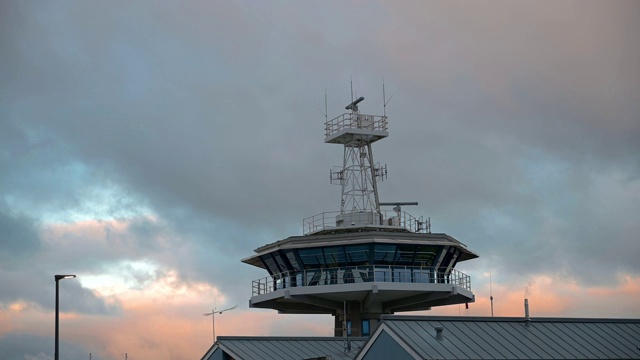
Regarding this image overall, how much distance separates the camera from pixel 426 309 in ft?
264

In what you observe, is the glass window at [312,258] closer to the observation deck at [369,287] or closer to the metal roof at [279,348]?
the observation deck at [369,287]

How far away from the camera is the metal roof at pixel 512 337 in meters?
46.5

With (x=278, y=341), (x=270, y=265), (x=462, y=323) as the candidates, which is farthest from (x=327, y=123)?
(x=462, y=323)

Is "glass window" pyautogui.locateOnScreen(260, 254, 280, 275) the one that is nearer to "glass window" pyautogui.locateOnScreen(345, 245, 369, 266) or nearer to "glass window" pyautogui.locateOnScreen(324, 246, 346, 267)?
"glass window" pyautogui.locateOnScreen(324, 246, 346, 267)

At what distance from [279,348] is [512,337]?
1620cm

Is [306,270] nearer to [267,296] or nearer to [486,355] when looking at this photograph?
[267,296]

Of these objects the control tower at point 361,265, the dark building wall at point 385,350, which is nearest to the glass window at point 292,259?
the control tower at point 361,265

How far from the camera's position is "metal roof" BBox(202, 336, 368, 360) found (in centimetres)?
5953

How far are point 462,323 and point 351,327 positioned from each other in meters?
27.7

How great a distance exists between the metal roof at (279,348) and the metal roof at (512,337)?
12.3 m

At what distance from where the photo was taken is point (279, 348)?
61188 mm

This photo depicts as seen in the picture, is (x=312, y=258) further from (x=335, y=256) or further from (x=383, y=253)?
(x=383, y=253)

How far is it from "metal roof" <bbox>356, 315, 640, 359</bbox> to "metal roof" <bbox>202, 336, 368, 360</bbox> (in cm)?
1233

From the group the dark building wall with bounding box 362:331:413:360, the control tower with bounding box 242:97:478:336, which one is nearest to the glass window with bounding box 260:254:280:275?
the control tower with bounding box 242:97:478:336
